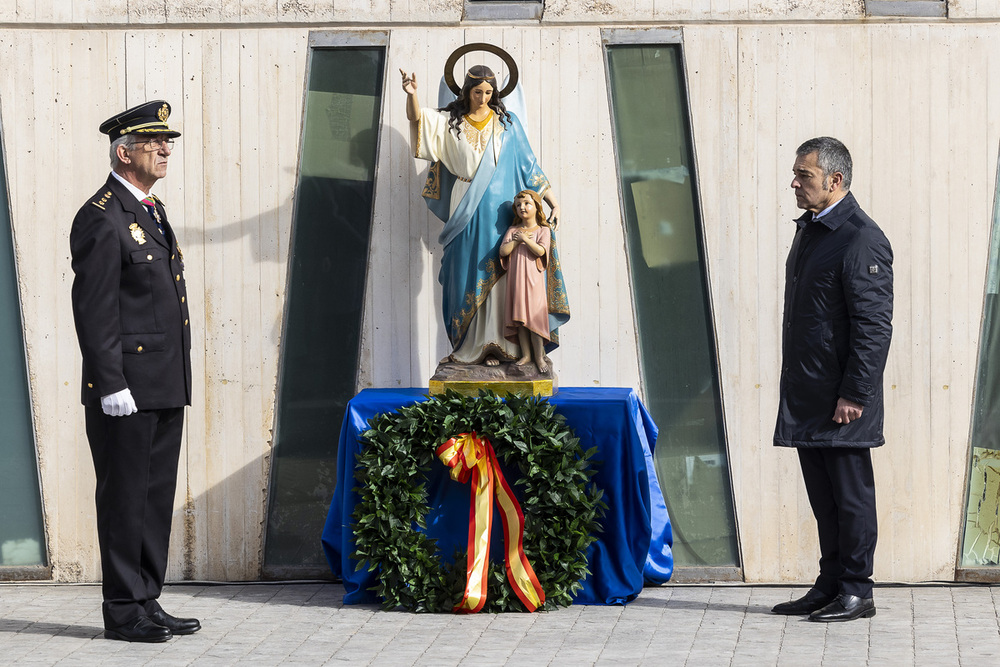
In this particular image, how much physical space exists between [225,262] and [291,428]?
81 cm

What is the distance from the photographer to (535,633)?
4543mm

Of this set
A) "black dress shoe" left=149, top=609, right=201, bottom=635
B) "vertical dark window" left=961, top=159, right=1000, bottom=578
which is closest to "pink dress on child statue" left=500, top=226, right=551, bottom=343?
"black dress shoe" left=149, top=609, right=201, bottom=635

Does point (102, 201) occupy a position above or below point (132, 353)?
above

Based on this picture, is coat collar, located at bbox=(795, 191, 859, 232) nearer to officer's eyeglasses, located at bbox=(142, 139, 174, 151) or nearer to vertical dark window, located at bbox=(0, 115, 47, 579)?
officer's eyeglasses, located at bbox=(142, 139, 174, 151)

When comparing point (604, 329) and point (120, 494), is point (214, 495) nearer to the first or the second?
point (120, 494)

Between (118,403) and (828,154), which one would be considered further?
(828,154)

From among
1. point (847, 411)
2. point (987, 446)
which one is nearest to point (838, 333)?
point (847, 411)

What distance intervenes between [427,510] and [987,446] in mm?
2505

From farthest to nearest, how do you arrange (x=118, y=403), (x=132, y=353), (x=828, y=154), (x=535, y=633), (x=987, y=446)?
1. (x=987, y=446)
2. (x=828, y=154)
3. (x=535, y=633)
4. (x=132, y=353)
5. (x=118, y=403)

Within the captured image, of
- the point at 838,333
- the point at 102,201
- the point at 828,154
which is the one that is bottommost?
the point at 838,333

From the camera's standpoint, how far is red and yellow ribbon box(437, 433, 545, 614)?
4.81m

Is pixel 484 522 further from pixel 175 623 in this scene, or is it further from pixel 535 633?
pixel 175 623

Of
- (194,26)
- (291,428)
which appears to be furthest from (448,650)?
(194,26)

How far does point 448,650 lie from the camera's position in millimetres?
4316
